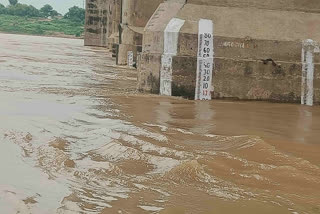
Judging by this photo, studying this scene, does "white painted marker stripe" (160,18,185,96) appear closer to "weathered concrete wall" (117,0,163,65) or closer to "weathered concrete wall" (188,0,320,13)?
"weathered concrete wall" (188,0,320,13)

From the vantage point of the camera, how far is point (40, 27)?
93.6 m

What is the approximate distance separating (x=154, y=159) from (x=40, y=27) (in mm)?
93564

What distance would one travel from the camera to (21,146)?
3838 millimetres

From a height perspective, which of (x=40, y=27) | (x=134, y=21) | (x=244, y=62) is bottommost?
(x=244, y=62)

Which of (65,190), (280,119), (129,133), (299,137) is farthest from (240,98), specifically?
(65,190)

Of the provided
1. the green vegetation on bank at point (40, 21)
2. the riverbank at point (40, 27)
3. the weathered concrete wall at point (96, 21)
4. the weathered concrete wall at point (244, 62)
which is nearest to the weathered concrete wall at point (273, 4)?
the weathered concrete wall at point (244, 62)

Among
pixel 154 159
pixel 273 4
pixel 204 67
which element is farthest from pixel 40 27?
pixel 154 159

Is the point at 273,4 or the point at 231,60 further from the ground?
the point at 273,4

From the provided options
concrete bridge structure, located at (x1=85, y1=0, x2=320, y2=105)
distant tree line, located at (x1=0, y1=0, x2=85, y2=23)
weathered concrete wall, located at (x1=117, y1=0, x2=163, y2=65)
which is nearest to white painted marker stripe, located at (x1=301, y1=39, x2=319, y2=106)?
concrete bridge structure, located at (x1=85, y1=0, x2=320, y2=105)

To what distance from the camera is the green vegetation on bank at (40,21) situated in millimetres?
91438

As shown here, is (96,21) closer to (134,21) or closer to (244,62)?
(134,21)

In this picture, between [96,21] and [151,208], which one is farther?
[96,21]

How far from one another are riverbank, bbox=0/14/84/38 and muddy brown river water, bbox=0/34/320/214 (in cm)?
8152

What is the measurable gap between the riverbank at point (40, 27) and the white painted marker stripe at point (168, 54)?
7958 centimetres
